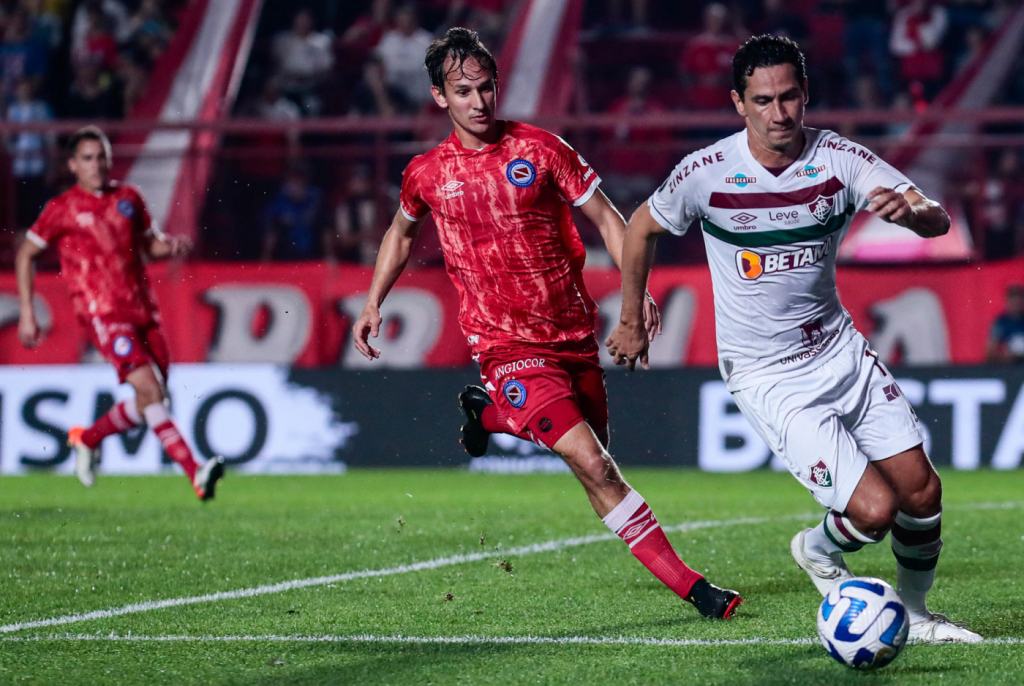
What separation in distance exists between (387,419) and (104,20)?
6830 mm

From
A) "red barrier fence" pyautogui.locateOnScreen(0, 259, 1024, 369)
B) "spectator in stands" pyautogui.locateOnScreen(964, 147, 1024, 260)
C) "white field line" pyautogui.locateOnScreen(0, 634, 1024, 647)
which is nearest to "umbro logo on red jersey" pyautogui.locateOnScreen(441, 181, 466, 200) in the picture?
"white field line" pyautogui.locateOnScreen(0, 634, 1024, 647)

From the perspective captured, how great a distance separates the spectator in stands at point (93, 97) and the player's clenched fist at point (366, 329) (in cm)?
961

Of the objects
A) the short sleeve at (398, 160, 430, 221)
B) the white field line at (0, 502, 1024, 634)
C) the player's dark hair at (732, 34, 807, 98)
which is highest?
the player's dark hair at (732, 34, 807, 98)

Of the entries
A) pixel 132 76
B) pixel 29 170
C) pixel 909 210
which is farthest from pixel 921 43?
pixel 909 210

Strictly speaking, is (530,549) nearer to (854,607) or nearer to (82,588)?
(82,588)

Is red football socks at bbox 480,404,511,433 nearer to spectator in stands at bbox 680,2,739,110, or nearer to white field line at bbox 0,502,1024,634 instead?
white field line at bbox 0,502,1024,634

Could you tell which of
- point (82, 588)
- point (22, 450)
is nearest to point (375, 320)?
point (82, 588)

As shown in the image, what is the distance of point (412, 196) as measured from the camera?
18.4ft

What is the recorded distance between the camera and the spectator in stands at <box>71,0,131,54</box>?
1555cm

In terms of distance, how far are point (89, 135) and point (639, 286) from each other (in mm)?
5206

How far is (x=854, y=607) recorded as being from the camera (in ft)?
13.5

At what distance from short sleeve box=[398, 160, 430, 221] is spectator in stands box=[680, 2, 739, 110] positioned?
356 inches

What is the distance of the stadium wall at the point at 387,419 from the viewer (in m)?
10.7

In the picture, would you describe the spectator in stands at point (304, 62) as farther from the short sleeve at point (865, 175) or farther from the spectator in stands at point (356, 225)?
the short sleeve at point (865, 175)
